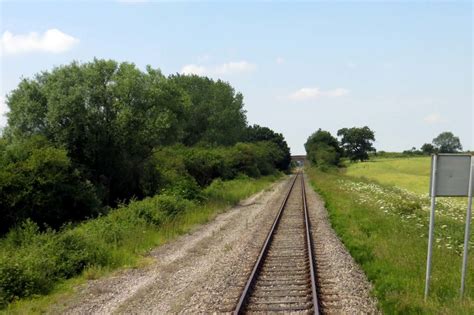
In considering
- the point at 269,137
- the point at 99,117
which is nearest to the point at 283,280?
the point at 99,117

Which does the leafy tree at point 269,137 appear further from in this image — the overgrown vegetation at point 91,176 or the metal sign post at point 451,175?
the metal sign post at point 451,175

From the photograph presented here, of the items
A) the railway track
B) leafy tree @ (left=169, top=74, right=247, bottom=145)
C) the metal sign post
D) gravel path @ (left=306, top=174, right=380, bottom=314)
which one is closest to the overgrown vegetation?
the railway track

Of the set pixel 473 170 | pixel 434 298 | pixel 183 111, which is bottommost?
pixel 434 298

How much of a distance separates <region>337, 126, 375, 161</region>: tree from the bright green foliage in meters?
148

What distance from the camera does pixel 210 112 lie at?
231ft

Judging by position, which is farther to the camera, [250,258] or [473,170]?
[250,258]

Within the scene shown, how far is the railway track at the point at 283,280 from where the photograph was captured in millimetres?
8586

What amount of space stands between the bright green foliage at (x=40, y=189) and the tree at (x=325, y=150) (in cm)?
9804

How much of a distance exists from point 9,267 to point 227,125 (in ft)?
201

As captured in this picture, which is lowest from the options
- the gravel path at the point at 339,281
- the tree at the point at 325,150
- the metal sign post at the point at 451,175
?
the gravel path at the point at 339,281

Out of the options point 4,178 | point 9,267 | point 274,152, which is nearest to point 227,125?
point 274,152

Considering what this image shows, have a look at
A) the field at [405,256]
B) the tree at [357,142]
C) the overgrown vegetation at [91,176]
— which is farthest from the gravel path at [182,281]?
the tree at [357,142]

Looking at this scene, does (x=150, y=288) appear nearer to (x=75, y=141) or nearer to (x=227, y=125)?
(x=75, y=141)

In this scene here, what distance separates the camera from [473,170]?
8352 millimetres
